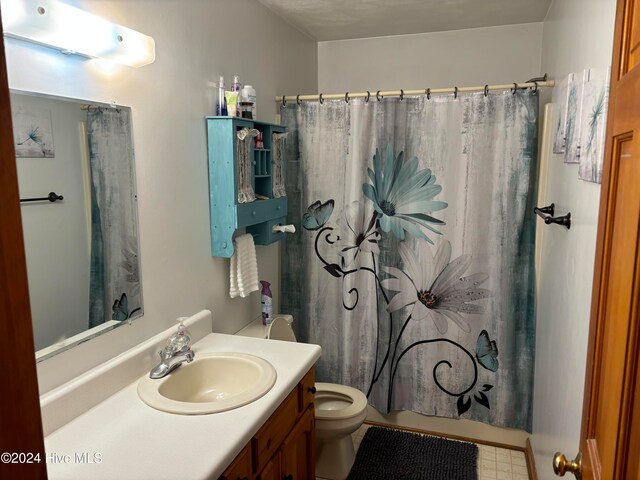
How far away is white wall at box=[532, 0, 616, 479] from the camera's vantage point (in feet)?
4.66

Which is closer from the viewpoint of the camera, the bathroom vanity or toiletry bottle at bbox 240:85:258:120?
the bathroom vanity

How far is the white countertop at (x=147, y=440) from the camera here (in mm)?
1180

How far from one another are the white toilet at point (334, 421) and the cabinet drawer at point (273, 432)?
1.99ft

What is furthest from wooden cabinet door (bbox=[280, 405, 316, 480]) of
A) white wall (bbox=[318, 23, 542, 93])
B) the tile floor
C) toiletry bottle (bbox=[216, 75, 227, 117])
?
white wall (bbox=[318, 23, 542, 93])

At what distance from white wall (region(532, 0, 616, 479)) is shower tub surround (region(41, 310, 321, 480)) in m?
0.91

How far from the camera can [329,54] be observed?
3299 millimetres

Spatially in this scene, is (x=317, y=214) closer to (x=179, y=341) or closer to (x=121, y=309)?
(x=179, y=341)

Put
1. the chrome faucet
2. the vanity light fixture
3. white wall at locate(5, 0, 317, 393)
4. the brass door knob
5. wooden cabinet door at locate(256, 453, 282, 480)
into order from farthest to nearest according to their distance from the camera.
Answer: the chrome faucet < wooden cabinet door at locate(256, 453, 282, 480) < white wall at locate(5, 0, 317, 393) < the vanity light fixture < the brass door knob

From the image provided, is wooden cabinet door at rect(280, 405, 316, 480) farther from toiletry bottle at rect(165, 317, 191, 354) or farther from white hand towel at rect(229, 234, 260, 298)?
white hand towel at rect(229, 234, 260, 298)

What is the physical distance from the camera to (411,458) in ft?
8.48

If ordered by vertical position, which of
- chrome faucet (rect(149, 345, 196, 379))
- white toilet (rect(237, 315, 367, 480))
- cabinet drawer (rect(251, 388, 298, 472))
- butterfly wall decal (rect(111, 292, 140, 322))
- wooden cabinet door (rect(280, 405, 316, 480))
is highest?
butterfly wall decal (rect(111, 292, 140, 322))

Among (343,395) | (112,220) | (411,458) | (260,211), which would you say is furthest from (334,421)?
(112,220)

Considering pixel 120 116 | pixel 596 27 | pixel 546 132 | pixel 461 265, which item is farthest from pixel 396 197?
pixel 120 116

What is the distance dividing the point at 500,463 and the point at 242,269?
170 cm
